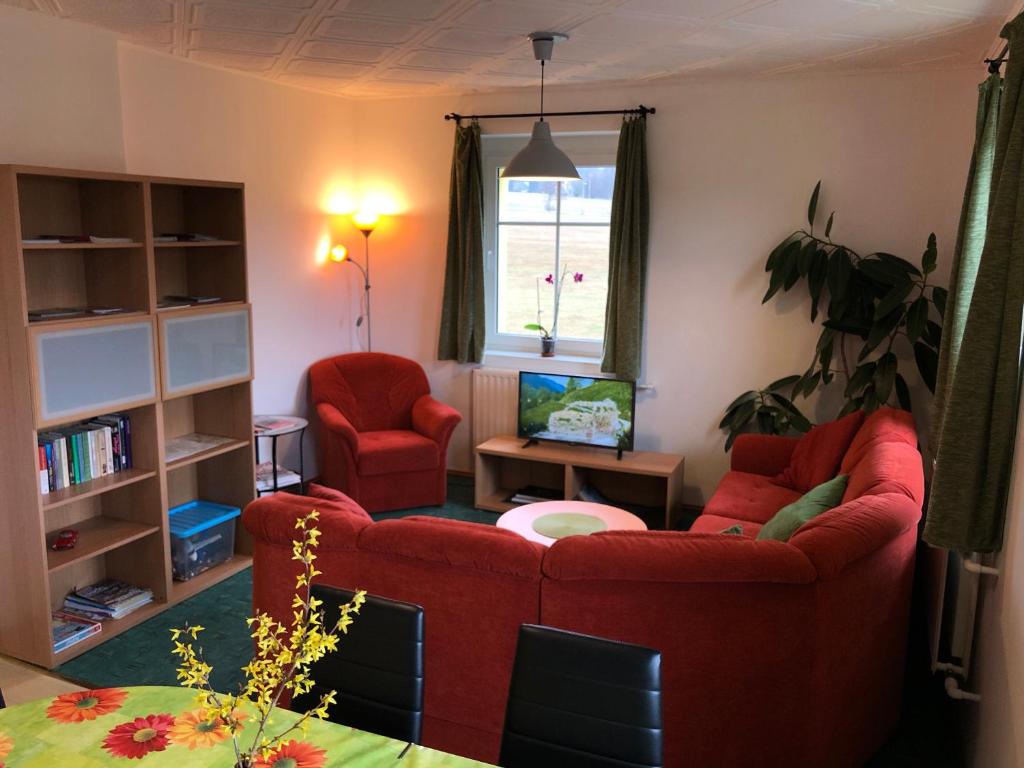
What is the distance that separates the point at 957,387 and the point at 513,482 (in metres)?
3.68

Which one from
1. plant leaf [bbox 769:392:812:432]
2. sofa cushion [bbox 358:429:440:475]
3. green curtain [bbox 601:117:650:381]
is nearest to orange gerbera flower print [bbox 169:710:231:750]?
sofa cushion [bbox 358:429:440:475]

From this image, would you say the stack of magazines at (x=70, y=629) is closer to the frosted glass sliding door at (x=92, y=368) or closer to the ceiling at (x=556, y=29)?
the frosted glass sliding door at (x=92, y=368)

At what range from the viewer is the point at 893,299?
14.6 ft

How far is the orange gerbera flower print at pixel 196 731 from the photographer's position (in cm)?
179

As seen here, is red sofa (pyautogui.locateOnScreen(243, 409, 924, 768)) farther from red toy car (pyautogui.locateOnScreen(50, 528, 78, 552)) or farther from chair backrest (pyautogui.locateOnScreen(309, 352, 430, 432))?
chair backrest (pyautogui.locateOnScreen(309, 352, 430, 432))

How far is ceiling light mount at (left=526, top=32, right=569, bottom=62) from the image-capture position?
3.89 m

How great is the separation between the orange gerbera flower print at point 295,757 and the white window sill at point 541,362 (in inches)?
162

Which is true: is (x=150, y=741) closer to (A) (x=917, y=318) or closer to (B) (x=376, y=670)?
(B) (x=376, y=670)

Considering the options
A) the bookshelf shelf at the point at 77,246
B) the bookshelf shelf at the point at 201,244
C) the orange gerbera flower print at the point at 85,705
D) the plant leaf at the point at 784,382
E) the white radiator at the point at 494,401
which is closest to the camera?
the orange gerbera flower print at the point at 85,705

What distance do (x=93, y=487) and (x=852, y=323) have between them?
154 inches

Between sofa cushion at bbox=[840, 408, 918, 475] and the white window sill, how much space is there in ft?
6.33

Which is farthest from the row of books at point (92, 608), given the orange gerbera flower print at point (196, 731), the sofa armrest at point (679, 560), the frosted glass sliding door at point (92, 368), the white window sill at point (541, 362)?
the white window sill at point (541, 362)

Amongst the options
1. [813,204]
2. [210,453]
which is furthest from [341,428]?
[813,204]

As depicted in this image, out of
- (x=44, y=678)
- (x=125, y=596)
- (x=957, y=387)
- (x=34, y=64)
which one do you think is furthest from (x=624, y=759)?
(x=34, y=64)
